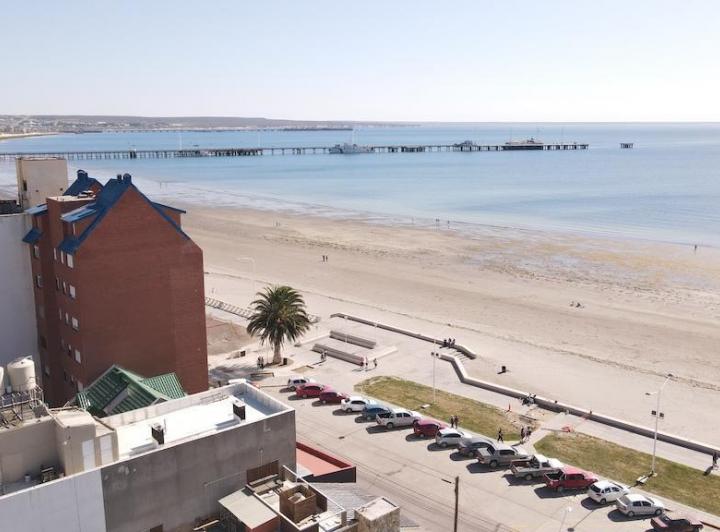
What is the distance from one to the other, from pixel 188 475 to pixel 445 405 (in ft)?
78.8

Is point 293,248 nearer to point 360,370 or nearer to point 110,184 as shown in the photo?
point 360,370

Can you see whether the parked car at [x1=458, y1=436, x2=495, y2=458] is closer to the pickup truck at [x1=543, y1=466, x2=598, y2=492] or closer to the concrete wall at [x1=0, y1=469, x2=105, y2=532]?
the pickup truck at [x1=543, y1=466, x2=598, y2=492]

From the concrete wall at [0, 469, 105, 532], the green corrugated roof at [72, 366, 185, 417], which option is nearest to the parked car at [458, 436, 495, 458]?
the green corrugated roof at [72, 366, 185, 417]

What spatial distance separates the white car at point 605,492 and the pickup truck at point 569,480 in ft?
2.68

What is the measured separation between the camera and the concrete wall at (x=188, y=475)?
16.7m

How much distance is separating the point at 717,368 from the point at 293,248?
188 feet

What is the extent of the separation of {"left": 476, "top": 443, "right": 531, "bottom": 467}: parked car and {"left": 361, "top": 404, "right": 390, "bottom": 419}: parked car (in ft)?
21.4

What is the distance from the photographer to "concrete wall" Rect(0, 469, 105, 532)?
48.8 ft

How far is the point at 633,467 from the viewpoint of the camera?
3216 centimetres

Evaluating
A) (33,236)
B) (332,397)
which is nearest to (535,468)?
(332,397)

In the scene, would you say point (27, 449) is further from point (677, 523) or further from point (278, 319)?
point (278, 319)

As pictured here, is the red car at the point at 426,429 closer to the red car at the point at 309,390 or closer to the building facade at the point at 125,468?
the red car at the point at 309,390

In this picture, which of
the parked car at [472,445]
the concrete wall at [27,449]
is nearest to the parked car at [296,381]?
the parked car at [472,445]

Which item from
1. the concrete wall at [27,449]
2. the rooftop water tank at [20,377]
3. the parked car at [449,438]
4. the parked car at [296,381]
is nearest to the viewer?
the concrete wall at [27,449]
